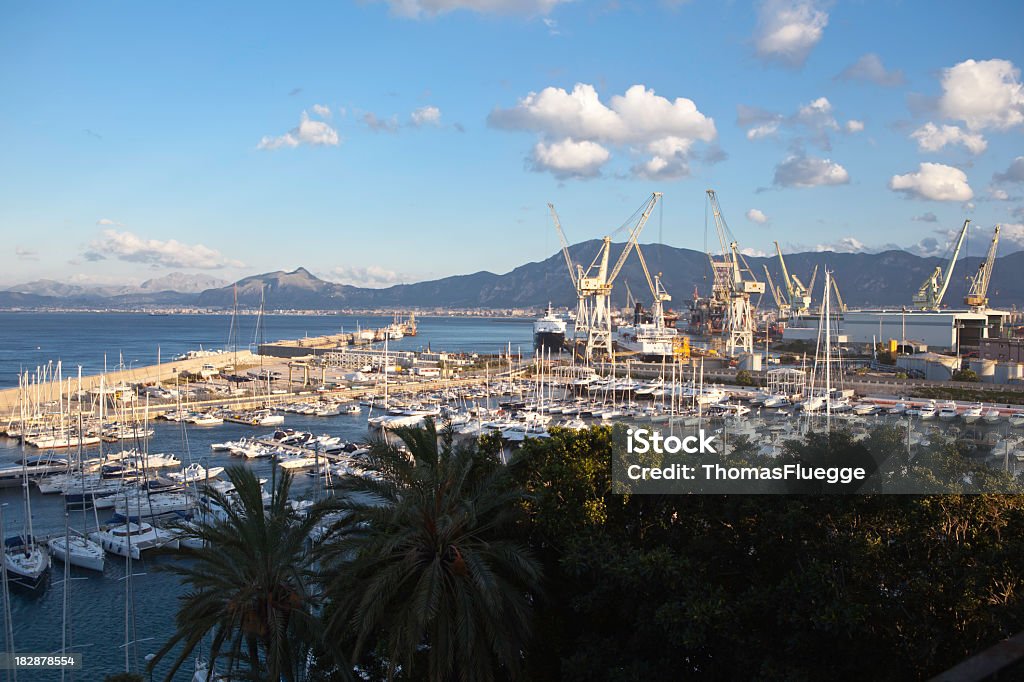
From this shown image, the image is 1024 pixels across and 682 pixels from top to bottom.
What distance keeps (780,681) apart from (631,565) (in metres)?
1.30

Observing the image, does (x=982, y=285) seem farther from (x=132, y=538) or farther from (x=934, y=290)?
(x=132, y=538)

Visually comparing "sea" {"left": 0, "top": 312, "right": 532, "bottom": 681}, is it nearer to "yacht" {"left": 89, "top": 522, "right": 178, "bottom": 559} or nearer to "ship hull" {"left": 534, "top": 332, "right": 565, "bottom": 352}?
"yacht" {"left": 89, "top": 522, "right": 178, "bottom": 559}

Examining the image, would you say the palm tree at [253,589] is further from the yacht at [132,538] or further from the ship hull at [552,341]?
the ship hull at [552,341]

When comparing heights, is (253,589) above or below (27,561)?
above

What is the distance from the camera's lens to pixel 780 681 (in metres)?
4.92

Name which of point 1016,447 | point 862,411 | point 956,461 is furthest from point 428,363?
point 956,461

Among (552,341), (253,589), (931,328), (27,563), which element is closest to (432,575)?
(253,589)

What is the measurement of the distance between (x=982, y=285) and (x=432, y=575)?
5990 cm

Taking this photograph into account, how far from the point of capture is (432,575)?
17.8ft

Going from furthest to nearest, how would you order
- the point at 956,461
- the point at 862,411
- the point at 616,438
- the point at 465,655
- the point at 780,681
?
the point at 862,411 < the point at 616,438 < the point at 956,461 < the point at 465,655 < the point at 780,681

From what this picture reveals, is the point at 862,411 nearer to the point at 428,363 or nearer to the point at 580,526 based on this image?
the point at 580,526

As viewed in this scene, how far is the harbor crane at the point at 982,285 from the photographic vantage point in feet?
170

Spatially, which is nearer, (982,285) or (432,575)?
(432,575)

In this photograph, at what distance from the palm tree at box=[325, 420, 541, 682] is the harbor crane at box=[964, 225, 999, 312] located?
54742 mm
